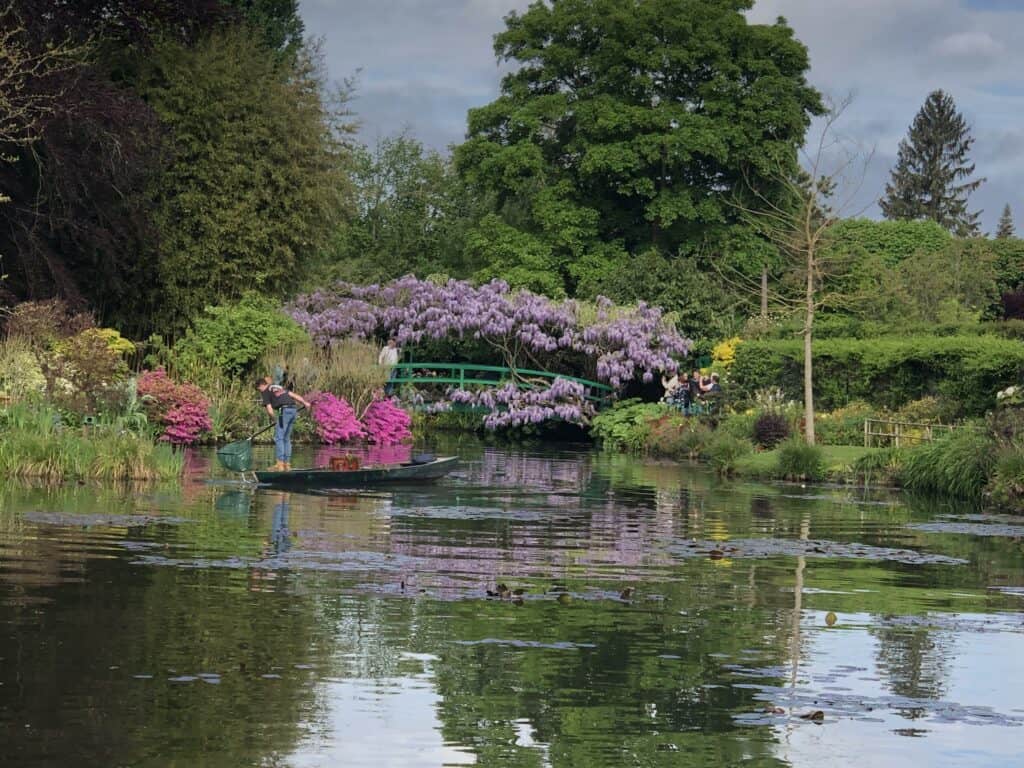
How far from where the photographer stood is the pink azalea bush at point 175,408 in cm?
3484

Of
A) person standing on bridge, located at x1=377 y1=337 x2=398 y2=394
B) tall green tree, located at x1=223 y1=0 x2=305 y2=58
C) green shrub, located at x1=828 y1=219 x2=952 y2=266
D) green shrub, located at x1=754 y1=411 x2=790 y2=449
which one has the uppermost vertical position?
tall green tree, located at x1=223 y1=0 x2=305 y2=58

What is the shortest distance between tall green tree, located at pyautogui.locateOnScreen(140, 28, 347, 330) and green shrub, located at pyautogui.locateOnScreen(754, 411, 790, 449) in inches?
508

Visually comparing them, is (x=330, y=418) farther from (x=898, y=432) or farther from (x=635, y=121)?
(x=635, y=121)

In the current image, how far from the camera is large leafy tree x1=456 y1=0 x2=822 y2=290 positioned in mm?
58094

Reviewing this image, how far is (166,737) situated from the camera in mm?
8836

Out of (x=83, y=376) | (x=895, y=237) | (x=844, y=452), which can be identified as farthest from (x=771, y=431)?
(x=895, y=237)

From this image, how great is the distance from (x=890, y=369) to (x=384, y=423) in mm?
12217

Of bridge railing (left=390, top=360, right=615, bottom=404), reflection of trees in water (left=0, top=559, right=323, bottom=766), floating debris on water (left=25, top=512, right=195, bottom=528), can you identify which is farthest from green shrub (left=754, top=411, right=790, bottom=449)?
reflection of trees in water (left=0, top=559, right=323, bottom=766)

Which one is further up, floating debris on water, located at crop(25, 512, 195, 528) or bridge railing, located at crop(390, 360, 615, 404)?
bridge railing, located at crop(390, 360, 615, 404)

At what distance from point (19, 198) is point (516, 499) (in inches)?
685

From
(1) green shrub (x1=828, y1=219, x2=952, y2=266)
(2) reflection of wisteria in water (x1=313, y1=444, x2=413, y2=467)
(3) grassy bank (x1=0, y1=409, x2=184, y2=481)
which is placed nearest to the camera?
(3) grassy bank (x1=0, y1=409, x2=184, y2=481)

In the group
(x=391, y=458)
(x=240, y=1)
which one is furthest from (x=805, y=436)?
(x=240, y=1)

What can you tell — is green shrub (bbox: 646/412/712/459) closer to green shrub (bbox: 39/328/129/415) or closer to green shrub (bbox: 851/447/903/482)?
green shrub (bbox: 851/447/903/482)

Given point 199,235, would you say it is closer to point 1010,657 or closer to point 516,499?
point 516,499
